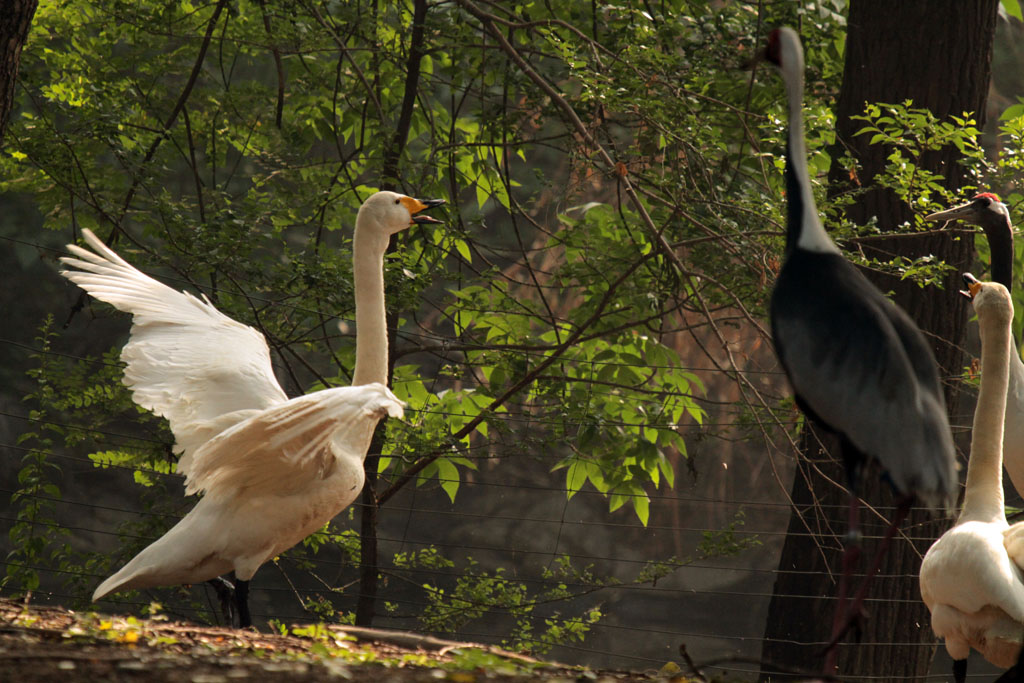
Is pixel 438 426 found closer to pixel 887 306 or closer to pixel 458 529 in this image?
pixel 887 306

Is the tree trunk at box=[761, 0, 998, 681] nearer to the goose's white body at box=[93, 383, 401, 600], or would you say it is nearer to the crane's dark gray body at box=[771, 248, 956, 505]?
the goose's white body at box=[93, 383, 401, 600]

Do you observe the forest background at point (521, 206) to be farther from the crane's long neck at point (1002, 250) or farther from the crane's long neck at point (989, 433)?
the crane's long neck at point (989, 433)

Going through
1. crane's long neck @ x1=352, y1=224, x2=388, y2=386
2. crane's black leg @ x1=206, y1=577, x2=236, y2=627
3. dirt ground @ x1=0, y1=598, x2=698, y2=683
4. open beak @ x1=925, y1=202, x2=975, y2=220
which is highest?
open beak @ x1=925, y1=202, x2=975, y2=220

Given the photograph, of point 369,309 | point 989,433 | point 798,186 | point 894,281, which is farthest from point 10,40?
point 894,281

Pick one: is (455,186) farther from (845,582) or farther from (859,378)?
(845,582)

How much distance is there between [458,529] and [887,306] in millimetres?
9975

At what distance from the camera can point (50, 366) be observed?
5.71 m

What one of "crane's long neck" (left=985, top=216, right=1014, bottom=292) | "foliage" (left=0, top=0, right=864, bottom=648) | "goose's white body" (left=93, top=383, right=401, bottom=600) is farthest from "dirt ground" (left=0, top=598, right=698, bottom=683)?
"crane's long neck" (left=985, top=216, right=1014, bottom=292)

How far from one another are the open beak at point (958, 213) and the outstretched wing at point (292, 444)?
2.77 m

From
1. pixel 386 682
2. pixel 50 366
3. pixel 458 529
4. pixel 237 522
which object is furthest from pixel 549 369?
pixel 458 529

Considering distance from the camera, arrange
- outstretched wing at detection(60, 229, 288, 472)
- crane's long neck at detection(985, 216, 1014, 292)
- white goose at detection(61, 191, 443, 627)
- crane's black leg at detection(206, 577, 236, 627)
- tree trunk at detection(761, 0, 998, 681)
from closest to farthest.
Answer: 1. white goose at detection(61, 191, 443, 627)
2. outstretched wing at detection(60, 229, 288, 472)
3. crane's black leg at detection(206, 577, 236, 627)
4. crane's long neck at detection(985, 216, 1014, 292)
5. tree trunk at detection(761, 0, 998, 681)

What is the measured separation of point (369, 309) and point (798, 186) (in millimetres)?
2359

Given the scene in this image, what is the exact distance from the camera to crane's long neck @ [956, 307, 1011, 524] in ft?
13.3

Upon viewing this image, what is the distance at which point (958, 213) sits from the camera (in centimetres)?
486
